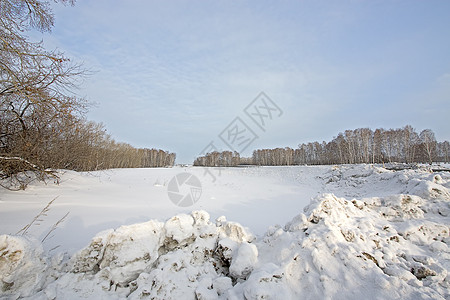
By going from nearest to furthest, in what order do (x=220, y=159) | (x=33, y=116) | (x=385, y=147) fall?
(x=33, y=116)
(x=385, y=147)
(x=220, y=159)

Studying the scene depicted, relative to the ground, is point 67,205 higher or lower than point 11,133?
lower

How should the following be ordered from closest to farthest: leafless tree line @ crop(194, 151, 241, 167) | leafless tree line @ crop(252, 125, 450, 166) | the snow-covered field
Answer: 1. the snow-covered field
2. leafless tree line @ crop(252, 125, 450, 166)
3. leafless tree line @ crop(194, 151, 241, 167)

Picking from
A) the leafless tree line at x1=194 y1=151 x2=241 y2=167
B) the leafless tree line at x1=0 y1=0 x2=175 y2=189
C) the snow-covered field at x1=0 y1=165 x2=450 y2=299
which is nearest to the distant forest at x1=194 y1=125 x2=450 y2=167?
the leafless tree line at x1=0 y1=0 x2=175 y2=189

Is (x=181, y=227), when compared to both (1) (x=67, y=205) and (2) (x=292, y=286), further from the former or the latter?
(1) (x=67, y=205)

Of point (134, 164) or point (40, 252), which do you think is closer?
point (40, 252)

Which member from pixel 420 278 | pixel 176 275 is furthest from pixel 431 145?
pixel 176 275

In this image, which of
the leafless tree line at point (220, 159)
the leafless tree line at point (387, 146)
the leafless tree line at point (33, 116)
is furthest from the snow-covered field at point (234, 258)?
the leafless tree line at point (220, 159)

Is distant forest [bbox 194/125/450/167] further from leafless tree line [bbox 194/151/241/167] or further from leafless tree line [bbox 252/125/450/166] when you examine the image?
leafless tree line [bbox 194/151/241/167]

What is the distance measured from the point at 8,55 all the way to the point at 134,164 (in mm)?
39960

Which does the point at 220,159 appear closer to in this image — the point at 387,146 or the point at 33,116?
the point at 387,146

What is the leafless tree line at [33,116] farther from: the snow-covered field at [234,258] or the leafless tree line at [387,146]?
the leafless tree line at [387,146]

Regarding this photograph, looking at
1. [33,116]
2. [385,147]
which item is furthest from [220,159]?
[33,116]

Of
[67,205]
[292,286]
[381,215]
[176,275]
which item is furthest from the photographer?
[67,205]

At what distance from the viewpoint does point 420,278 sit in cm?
213
